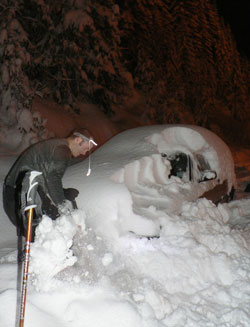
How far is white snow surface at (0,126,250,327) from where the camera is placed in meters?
2.56

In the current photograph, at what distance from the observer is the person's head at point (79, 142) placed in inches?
129

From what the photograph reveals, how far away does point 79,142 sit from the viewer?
3305 millimetres

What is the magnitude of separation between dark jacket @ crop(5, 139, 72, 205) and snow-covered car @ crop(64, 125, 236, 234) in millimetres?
475

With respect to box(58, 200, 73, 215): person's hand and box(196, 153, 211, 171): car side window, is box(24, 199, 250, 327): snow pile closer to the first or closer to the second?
box(58, 200, 73, 215): person's hand

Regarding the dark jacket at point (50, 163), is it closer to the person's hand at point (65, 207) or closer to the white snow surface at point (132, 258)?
the person's hand at point (65, 207)

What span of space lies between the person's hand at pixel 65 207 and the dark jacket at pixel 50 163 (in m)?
0.04

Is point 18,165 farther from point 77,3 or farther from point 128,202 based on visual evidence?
point 77,3

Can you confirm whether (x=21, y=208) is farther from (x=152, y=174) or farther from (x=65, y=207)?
(x=152, y=174)

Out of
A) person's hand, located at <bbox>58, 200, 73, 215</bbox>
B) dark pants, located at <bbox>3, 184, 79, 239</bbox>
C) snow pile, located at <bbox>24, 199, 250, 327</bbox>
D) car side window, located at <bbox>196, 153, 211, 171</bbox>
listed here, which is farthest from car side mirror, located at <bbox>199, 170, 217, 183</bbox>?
person's hand, located at <bbox>58, 200, 73, 215</bbox>

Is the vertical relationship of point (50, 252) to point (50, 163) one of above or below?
below

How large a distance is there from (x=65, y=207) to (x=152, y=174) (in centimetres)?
131

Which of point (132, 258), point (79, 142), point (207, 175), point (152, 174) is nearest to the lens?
point (132, 258)

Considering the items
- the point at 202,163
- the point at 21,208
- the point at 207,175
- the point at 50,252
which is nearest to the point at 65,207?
the point at 21,208

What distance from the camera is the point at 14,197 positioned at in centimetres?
336
